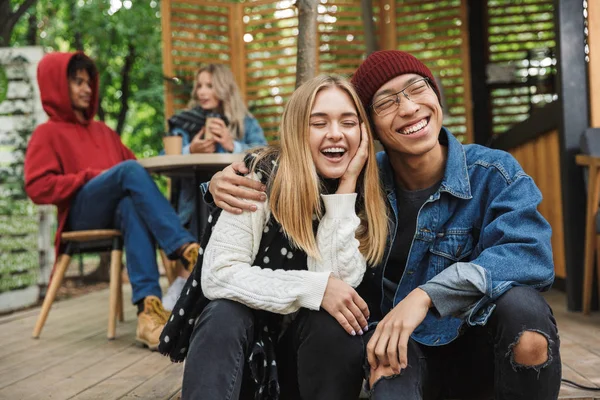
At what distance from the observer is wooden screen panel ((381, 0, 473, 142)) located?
222 inches

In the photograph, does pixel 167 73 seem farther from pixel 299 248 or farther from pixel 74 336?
pixel 299 248

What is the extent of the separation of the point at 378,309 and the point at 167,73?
411cm

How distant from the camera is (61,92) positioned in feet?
11.7

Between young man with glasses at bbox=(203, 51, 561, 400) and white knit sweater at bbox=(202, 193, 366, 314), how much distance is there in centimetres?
7

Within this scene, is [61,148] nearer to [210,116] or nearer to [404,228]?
[210,116]

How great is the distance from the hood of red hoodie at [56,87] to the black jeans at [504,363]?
2.60 meters

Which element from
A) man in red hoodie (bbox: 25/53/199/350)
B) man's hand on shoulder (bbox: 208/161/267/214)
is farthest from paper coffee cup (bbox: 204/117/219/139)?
man's hand on shoulder (bbox: 208/161/267/214)

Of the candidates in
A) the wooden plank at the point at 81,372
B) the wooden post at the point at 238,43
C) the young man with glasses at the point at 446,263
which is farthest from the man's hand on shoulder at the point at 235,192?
the wooden post at the point at 238,43

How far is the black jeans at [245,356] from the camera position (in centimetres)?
152

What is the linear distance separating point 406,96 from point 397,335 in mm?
692

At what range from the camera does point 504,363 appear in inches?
60.1

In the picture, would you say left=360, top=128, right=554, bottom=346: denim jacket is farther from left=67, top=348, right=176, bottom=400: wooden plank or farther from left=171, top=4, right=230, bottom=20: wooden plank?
left=171, top=4, right=230, bottom=20: wooden plank

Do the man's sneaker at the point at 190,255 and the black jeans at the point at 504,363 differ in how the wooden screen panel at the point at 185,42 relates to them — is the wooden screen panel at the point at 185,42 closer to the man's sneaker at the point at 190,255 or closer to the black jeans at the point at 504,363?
the man's sneaker at the point at 190,255

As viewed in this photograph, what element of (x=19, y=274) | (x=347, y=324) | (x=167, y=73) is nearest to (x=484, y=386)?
(x=347, y=324)
